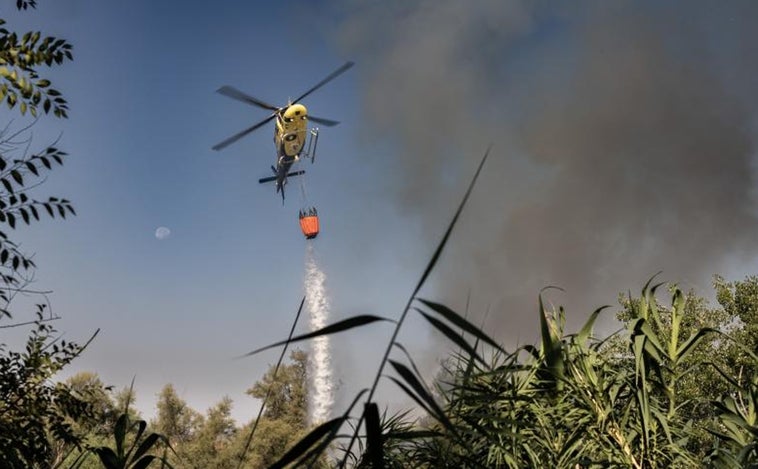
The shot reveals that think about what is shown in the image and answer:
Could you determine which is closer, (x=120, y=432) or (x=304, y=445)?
(x=304, y=445)

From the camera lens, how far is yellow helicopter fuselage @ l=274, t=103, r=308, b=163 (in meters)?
59.1

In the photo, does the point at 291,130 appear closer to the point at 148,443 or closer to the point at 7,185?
the point at 7,185

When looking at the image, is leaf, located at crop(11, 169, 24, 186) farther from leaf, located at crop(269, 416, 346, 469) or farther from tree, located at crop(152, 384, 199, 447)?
tree, located at crop(152, 384, 199, 447)

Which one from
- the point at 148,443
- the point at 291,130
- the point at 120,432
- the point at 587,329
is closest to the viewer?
the point at 148,443

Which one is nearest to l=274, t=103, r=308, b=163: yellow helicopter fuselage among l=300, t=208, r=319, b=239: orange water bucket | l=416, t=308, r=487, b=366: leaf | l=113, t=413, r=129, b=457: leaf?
l=300, t=208, r=319, b=239: orange water bucket

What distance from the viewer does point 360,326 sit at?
220 cm

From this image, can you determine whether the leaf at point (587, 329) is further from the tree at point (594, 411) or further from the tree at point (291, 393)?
the tree at point (291, 393)

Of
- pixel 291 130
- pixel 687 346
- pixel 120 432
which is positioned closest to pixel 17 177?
pixel 120 432

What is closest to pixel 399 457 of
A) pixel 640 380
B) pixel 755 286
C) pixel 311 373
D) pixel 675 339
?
pixel 640 380

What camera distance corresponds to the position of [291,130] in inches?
2330

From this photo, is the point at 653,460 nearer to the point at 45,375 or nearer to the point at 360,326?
the point at 360,326

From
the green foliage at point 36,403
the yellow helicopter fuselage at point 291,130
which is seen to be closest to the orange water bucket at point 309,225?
the yellow helicopter fuselage at point 291,130

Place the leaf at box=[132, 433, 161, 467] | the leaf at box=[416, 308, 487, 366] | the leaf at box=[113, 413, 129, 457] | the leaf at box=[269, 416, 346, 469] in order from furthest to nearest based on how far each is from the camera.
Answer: the leaf at box=[113, 413, 129, 457]
the leaf at box=[132, 433, 161, 467]
the leaf at box=[416, 308, 487, 366]
the leaf at box=[269, 416, 346, 469]

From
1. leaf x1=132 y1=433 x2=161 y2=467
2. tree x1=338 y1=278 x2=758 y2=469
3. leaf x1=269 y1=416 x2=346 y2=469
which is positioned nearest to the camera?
leaf x1=269 y1=416 x2=346 y2=469
